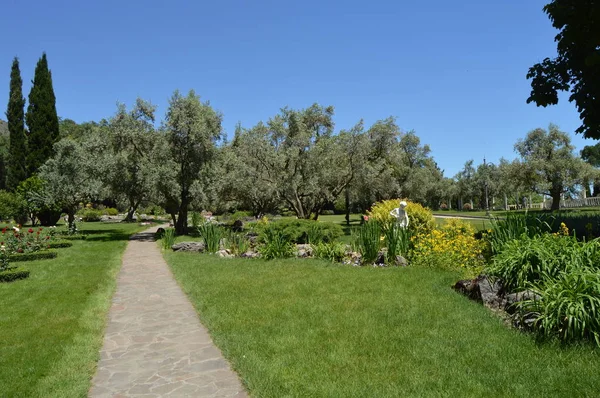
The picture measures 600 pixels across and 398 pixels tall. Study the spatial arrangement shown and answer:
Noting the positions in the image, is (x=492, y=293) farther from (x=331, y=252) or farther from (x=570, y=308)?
(x=331, y=252)

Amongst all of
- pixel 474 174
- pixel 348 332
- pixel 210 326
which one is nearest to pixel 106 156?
pixel 210 326

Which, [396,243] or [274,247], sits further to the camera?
[274,247]

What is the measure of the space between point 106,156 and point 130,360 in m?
18.5

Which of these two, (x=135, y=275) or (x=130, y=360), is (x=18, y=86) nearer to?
(x=135, y=275)

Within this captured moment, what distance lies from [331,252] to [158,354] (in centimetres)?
681

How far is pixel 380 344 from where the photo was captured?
4738 mm

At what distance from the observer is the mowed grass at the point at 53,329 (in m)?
4.17

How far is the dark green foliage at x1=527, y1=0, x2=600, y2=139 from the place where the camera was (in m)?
10.8

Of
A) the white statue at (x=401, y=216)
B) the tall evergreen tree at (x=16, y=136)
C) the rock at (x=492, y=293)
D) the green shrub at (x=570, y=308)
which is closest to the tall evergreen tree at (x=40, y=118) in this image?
the tall evergreen tree at (x=16, y=136)

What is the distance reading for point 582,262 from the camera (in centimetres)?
534

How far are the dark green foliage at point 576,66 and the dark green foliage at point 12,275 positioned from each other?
14.5 metres

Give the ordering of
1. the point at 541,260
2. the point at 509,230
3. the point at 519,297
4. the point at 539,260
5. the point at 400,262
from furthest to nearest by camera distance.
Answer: the point at 400,262, the point at 509,230, the point at 539,260, the point at 541,260, the point at 519,297

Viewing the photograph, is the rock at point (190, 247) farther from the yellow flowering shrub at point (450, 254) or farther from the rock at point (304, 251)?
the yellow flowering shrub at point (450, 254)

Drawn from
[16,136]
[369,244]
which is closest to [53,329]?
[369,244]
